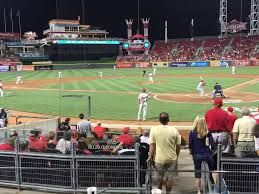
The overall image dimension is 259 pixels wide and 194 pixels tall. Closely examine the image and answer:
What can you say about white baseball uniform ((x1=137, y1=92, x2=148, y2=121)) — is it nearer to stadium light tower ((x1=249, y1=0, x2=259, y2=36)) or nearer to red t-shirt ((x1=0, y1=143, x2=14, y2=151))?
red t-shirt ((x1=0, y1=143, x2=14, y2=151))

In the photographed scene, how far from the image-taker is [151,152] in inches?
302

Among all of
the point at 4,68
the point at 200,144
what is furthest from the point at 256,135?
the point at 4,68

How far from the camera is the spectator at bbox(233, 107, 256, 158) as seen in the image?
910cm

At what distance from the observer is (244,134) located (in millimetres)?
9164

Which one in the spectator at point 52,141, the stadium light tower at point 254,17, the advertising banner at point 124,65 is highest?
the stadium light tower at point 254,17

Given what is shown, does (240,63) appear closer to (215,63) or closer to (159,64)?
(215,63)

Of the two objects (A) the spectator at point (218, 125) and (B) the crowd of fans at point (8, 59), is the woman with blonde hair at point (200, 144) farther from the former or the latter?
(B) the crowd of fans at point (8, 59)

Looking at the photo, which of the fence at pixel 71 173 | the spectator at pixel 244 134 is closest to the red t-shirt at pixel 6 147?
the fence at pixel 71 173

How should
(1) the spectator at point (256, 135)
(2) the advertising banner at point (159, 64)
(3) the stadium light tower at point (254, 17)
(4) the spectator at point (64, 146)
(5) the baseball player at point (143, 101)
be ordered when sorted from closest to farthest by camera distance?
(1) the spectator at point (256, 135), (4) the spectator at point (64, 146), (5) the baseball player at point (143, 101), (3) the stadium light tower at point (254, 17), (2) the advertising banner at point (159, 64)

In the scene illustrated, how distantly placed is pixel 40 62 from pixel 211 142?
2879 inches

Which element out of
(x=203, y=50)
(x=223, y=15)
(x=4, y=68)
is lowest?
(x=4, y=68)

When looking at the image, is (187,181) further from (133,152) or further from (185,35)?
(185,35)

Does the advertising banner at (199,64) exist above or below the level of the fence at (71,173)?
above

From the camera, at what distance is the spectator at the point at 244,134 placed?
29.9ft
